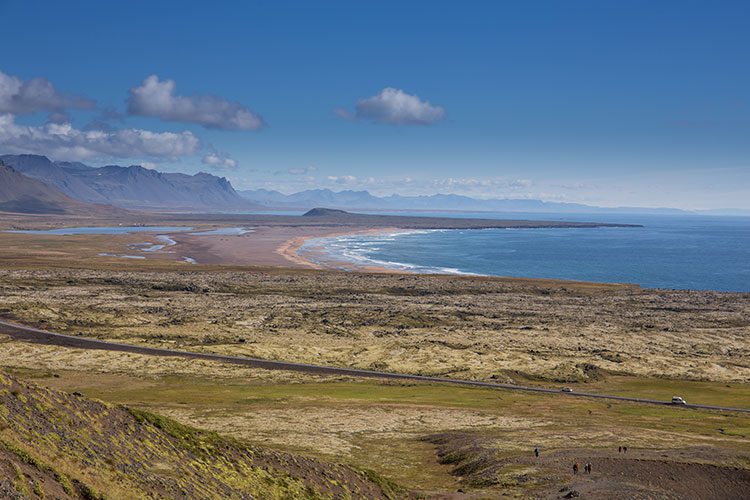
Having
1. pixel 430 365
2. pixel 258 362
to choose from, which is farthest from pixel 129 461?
pixel 430 365

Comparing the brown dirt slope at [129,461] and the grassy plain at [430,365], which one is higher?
the brown dirt slope at [129,461]

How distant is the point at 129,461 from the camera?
1276 inches

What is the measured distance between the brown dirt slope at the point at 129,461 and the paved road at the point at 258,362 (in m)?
43.3

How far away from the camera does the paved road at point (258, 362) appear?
78.9 metres

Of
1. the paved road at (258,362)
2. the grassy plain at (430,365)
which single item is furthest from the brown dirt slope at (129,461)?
the paved road at (258,362)

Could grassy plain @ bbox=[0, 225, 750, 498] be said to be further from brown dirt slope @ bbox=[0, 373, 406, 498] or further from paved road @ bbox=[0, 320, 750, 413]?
brown dirt slope @ bbox=[0, 373, 406, 498]

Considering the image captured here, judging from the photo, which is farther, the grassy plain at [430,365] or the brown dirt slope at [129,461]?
the grassy plain at [430,365]

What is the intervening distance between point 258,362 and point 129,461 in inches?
2300

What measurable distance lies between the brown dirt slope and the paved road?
43.3 metres

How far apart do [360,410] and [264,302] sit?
79.6 metres

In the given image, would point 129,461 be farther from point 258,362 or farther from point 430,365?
point 430,365

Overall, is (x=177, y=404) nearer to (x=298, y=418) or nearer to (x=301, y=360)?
(x=298, y=418)

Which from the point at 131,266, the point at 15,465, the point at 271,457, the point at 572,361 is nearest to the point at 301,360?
the point at 572,361

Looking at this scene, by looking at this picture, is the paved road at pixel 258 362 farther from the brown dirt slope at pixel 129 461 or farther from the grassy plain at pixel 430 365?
the brown dirt slope at pixel 129 461
